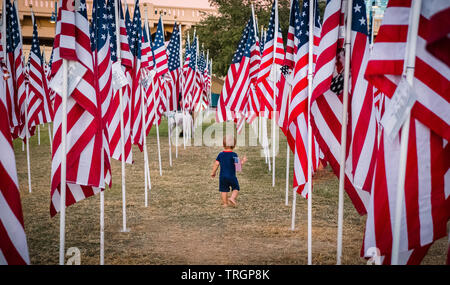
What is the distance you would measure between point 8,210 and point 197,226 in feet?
12.8

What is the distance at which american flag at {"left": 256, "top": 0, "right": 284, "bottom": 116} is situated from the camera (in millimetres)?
8789

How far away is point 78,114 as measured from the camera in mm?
4465

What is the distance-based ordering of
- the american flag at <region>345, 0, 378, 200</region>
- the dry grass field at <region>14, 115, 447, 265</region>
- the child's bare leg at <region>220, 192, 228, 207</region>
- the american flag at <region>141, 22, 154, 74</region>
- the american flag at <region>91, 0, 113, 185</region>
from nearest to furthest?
1. the american flag at <region>345, 0, 378, 200</region>
2. the american flag at <region>91, 0, 113, 185</region>
3. the dry grass field at <region>14, 115, 447, 265</region>
4. the child's bare leg at <region>220, 192, 228, 207</region>
5. the american flag at <region>141, 22, 154, 74</region>

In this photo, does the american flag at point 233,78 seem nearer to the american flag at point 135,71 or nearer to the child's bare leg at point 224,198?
the american flag at point 135,71

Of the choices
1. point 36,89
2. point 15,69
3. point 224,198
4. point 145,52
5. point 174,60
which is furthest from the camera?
point 174,60

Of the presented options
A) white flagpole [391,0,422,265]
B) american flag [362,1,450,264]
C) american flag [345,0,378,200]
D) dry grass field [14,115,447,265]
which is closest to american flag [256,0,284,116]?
dry grass field [14,115,447,265]

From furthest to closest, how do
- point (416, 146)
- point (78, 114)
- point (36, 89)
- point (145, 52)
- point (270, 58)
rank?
point (36, 89) < point (145, 52) < point (270, 58) < point (78, 114) < point (416, 146)

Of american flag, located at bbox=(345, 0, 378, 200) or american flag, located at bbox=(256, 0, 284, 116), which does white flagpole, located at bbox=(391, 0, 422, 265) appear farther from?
american flag, located at bbox=(256, 0, 284, 116)

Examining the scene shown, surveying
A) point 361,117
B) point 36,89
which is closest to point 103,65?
point 361,117

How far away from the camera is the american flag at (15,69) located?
8930 millimetres

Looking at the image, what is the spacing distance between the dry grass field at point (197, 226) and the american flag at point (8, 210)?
1.84 m

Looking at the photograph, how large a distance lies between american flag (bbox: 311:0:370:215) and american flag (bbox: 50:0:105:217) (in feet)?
7.87

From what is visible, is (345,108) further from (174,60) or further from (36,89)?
(174,60)
